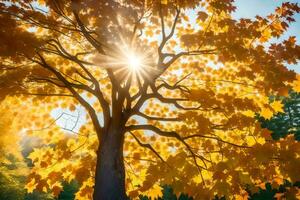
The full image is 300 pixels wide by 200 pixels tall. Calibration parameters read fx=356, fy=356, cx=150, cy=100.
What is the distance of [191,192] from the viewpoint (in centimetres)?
980

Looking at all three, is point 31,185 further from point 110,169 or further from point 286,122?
point 286,122

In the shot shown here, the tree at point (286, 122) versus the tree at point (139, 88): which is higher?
the tree at point (286, 122)

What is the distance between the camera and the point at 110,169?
954 cm

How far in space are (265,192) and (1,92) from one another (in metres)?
31.9

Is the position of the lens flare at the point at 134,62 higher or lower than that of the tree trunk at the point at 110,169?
higher

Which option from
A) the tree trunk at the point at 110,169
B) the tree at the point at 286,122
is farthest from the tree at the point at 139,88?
the tree at the point at 286,122

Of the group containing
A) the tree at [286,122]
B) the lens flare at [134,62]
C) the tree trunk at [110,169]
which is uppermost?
the tree at [286,122]

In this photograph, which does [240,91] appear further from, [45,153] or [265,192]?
[265,192]

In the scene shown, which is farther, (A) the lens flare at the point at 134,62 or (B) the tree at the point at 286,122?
(B) the tree at the point at 286,122

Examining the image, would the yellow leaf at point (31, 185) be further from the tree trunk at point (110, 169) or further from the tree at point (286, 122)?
the tree at point (286, 122)

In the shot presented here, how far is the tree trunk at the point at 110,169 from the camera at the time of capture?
9359 millimetres

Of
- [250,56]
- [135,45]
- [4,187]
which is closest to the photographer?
[250,56]

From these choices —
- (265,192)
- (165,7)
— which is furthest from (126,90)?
(265,192)

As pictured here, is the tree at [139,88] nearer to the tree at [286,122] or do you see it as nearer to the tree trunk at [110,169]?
the tree trunk at [110,169]
